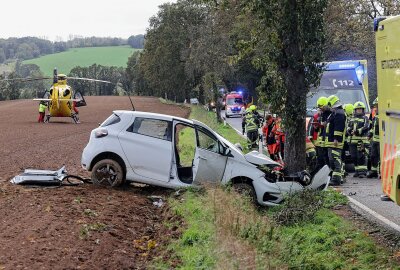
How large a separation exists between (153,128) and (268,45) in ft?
9.58

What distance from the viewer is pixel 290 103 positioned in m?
13.2

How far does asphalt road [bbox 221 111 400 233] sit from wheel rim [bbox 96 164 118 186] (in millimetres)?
4722

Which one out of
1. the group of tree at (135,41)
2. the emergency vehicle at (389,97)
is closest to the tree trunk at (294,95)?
the emergency vehicle at (389,97)

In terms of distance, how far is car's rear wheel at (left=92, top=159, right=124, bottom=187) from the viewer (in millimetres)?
12945

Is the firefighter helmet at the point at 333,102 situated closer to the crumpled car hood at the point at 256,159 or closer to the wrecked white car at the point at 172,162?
the wrecked white car at the point at 172,162

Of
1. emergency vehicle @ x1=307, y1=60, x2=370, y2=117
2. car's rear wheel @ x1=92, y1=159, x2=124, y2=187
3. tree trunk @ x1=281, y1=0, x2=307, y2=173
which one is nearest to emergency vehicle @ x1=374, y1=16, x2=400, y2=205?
tree trunk @ x1=281, y1=0, x2=307, y2=173

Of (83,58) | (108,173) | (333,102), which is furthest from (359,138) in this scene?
(83,58)

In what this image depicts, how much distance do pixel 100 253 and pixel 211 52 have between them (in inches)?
1247

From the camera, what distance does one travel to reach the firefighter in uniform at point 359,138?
52.1ft

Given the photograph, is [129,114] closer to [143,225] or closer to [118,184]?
[118,184]

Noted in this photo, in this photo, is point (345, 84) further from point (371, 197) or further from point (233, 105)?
point (233, 105)

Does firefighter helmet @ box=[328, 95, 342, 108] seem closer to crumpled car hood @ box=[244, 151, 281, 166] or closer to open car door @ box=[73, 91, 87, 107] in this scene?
crumpled car hood @ box=[244, 151, 281, 166]

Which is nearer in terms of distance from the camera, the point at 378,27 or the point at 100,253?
the point at 100,253

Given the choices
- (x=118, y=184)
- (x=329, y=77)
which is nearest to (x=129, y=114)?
(x=118, y=184)
